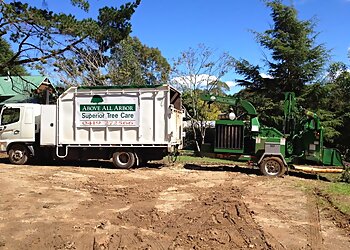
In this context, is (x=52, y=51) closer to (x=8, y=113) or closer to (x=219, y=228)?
(x=8, y=113)

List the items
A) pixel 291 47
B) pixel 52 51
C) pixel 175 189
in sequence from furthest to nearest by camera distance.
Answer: pixel 291 47, pixel 52 51, pixel 175 189

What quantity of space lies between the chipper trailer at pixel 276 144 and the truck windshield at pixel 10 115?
7782mm

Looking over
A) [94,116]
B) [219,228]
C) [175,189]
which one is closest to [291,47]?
[94,116]

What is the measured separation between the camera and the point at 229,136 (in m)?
14.0

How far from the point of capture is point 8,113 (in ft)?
52.3

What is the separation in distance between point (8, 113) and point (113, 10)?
284 inches

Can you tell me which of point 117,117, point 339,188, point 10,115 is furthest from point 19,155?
point 339,188

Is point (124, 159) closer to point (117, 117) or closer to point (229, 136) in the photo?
point (117, 117)

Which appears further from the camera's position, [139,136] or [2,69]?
[139,136]

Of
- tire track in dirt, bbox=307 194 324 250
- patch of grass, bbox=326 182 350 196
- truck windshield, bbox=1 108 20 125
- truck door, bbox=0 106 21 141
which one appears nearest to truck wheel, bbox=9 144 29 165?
truck door, bbox=0 106 21 141

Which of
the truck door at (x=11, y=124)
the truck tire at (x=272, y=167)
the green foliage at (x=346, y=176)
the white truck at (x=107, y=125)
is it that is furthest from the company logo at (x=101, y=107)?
the green foliage at (x=346, y=176)

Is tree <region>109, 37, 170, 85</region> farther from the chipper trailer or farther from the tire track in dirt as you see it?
the tire track in dirt

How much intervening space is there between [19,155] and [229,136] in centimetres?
865

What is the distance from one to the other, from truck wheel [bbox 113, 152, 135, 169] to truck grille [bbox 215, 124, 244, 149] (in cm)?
335
